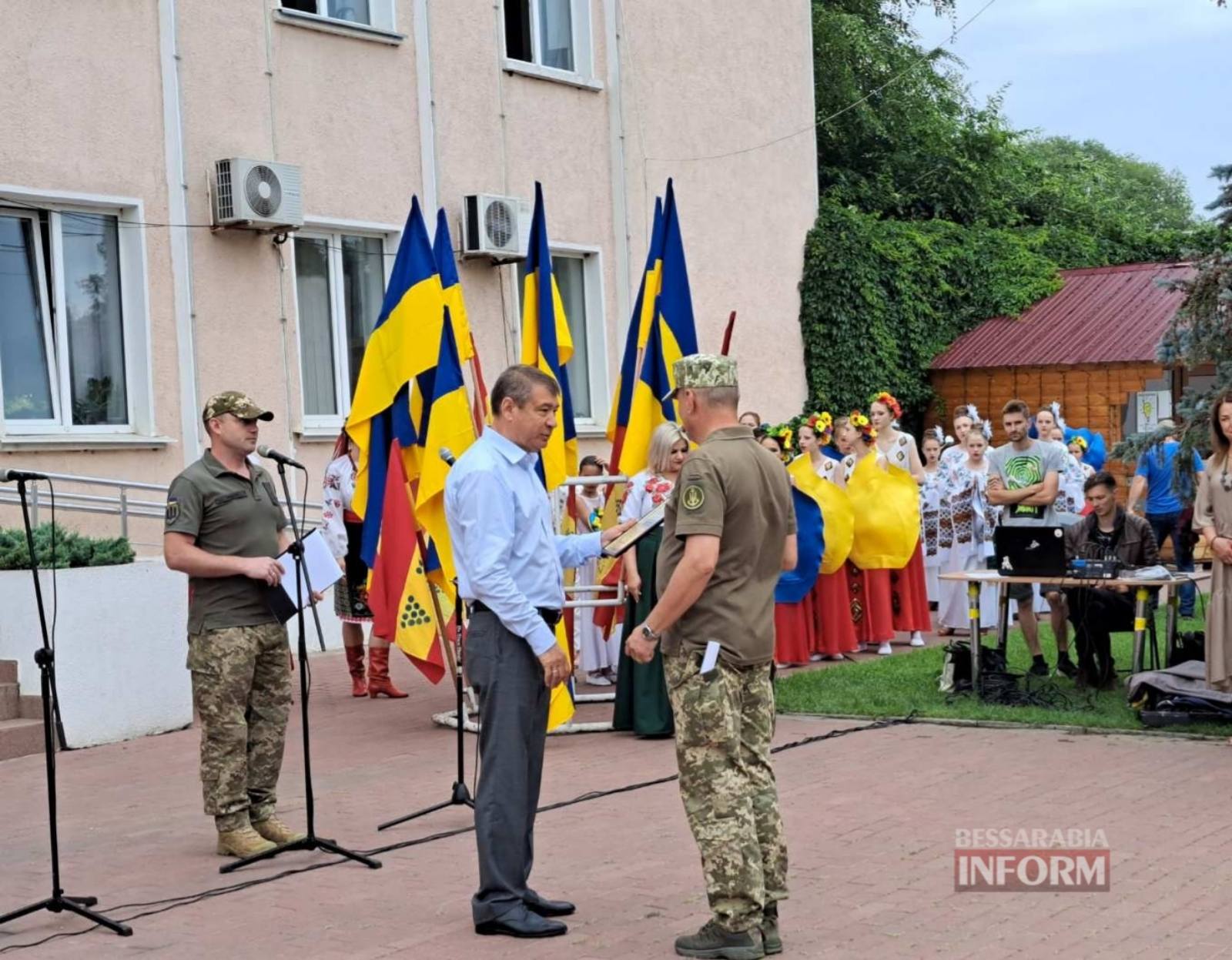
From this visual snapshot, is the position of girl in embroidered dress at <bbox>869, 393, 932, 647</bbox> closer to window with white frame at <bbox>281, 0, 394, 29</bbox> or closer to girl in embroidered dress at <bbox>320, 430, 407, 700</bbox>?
girl in embroidered dress at <bbox>320, 430, 407, 700</bbox>

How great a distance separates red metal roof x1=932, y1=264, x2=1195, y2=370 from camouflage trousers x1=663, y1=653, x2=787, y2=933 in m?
18.6

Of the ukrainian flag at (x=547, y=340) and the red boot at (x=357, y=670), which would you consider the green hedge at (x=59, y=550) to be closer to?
the red boot at (x=357, y=670)

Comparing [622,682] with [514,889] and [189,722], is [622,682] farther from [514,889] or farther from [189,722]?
[514,889]

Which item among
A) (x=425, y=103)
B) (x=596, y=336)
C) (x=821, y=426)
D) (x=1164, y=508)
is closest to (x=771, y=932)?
(x=821, y=426)

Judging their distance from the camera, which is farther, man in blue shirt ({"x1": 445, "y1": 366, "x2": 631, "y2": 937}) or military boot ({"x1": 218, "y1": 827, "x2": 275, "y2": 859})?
military boot ({"x1": 218, "y1": 827, "x2": 275, "y2": 859})

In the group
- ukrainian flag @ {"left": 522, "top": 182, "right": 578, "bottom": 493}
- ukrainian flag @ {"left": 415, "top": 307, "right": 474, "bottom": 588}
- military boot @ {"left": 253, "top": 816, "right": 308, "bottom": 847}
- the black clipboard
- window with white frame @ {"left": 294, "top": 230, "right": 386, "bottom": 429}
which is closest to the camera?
the black clipboard

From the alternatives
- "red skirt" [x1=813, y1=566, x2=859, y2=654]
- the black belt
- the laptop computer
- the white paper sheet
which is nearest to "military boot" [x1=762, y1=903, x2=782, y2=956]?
the black belt

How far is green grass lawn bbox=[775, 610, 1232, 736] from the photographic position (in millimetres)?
10539

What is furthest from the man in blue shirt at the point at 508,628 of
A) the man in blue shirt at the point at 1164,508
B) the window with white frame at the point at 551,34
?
the window with white frame at the point at 551,34

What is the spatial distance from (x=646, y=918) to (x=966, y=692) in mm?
5774

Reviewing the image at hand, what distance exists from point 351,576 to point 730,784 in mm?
6946

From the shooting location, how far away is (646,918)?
6324 mm

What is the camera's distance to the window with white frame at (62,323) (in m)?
13.5

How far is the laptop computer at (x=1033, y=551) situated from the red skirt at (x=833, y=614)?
3009 mm
